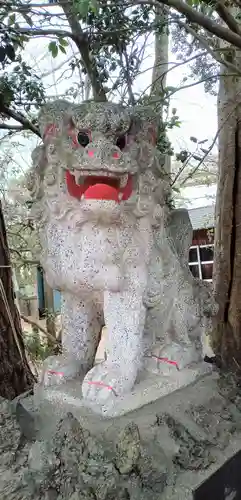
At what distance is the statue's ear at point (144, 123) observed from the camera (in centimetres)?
129

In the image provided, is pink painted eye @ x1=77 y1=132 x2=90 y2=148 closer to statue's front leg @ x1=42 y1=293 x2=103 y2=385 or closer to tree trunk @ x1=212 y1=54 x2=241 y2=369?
statue's front leg @ x1=42 y1=293 x2=103 y2=385

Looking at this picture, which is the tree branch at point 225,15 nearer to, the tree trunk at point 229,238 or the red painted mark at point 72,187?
the red painted mark at point 72,187

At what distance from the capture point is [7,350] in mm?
2090

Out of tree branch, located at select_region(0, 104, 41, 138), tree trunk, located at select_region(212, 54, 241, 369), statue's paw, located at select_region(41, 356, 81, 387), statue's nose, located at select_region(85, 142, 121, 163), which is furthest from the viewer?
tree trunk, located at select_region(212, 54, 241, 369)

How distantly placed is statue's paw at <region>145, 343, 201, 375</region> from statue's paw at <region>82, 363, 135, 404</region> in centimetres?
22

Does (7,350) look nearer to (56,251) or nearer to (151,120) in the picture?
(56,251)

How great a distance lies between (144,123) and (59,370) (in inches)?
30.8

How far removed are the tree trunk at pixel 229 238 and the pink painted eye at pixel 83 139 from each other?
4.15 feet

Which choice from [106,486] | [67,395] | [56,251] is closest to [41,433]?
[67,395]

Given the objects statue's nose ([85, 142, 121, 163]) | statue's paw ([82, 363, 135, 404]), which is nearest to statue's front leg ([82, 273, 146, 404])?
statue's paw ([82, 363, 135, 404])

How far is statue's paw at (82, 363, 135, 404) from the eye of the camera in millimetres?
1275

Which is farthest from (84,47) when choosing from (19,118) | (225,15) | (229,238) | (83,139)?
(229,238)

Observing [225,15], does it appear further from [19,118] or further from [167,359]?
[167,359]

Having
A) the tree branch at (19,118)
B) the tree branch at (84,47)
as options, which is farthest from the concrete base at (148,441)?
the tree branch at (84,47)
